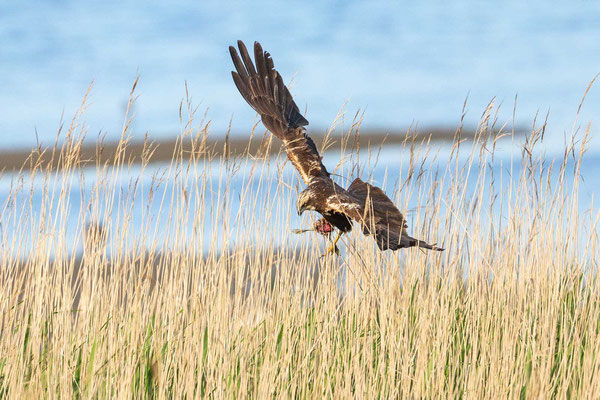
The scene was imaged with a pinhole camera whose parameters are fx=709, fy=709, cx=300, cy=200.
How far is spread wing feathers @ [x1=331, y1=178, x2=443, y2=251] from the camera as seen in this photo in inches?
112

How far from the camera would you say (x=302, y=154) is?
157 inches

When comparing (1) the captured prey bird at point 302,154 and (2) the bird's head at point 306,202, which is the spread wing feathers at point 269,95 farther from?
(2) the bird's head at point 306,202

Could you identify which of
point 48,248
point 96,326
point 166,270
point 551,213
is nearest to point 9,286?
point 48,248

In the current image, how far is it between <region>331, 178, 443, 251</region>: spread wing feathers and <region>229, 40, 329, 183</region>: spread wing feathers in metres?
0.65

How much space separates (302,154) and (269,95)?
0.43 metres

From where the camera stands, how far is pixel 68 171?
12.2 ft

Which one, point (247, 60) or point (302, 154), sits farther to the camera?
point (247, 60)

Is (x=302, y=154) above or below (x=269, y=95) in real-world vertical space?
below

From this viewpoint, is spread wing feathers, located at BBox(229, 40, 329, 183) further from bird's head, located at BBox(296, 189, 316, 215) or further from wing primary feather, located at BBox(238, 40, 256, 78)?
bird's head, located at BBox(296, 189, 316, 215)

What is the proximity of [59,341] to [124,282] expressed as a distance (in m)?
0.41

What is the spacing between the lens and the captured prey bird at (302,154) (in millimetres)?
3268

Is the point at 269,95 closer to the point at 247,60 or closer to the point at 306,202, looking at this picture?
the point at 247,60

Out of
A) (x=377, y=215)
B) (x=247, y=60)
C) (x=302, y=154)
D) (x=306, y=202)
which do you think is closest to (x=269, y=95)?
(x=247, y=60)

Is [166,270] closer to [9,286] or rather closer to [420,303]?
[9,286]
